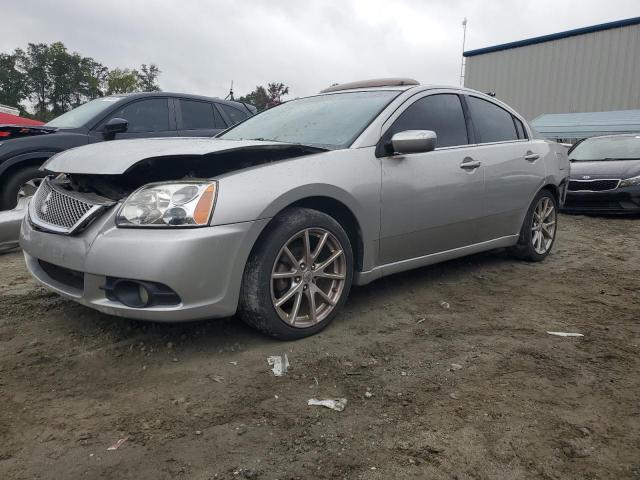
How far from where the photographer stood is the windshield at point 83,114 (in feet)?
19.4

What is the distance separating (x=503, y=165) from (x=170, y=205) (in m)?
2.83

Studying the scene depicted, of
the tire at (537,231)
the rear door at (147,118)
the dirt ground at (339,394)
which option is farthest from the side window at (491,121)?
the rear door at (147,118)

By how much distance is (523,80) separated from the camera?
2423cm

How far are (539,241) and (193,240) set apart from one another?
359cm

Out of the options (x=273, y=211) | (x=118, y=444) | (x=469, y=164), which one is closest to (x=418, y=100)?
(x=469, y=164)

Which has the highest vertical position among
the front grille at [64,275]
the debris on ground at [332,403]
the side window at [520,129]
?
the side window at [520,129]

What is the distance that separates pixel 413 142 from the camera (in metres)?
3.23

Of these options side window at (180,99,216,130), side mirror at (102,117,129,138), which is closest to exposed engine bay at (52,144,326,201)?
side mirror at (102,117,129,138)

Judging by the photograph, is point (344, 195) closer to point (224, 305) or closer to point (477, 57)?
point (224, 305)

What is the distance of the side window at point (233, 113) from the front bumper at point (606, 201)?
5.27 metres

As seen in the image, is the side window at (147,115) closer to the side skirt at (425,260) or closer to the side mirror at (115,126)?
the side mirror at (115,126)

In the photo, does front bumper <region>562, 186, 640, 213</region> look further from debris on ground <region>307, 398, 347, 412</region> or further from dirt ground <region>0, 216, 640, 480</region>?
debris on ground <region>307, 398, 347, 412</region>

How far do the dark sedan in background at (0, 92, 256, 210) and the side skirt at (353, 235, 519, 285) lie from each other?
318 cm

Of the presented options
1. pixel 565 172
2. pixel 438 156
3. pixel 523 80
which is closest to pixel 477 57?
pixel 523 80
